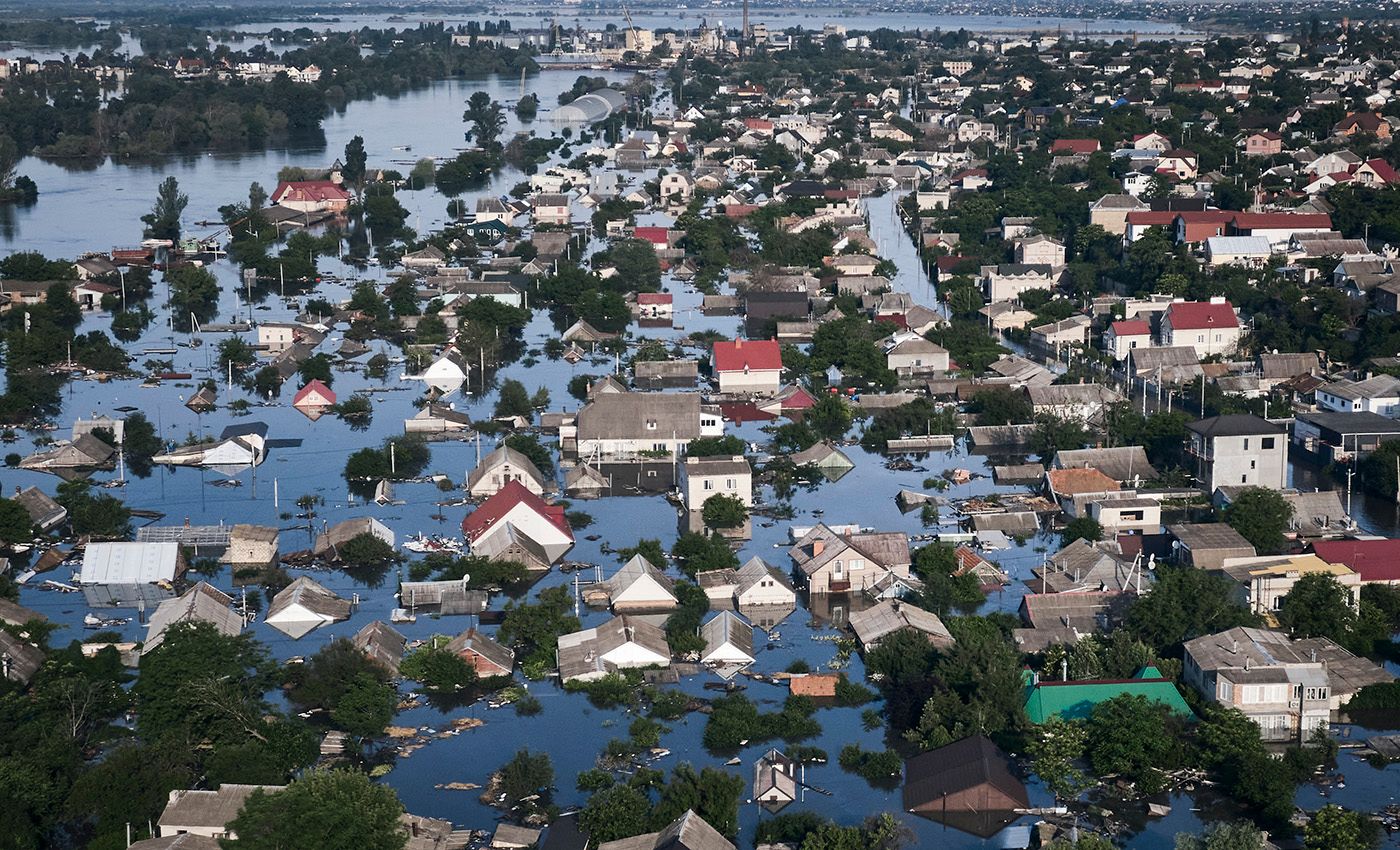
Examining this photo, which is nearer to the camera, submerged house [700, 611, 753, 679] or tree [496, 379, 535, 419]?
submerged house [700, 611, 753, 679]

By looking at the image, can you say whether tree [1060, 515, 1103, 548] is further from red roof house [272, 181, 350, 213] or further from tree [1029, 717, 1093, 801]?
red roof house [272, 181, 350, 213]

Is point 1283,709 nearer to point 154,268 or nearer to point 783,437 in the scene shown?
point 783,437

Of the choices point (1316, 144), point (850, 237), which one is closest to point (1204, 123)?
point (1316, 144)

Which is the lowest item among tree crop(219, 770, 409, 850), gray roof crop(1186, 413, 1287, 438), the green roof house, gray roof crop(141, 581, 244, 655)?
the green roof house

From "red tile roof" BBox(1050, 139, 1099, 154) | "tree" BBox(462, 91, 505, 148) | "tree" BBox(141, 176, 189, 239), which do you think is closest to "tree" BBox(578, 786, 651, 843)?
"tree" BBox(141, 176, 189, 239)

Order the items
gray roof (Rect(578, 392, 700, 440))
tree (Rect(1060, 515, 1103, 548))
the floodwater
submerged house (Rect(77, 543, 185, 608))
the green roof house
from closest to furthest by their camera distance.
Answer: the floodwater → the green roof house → submerged house (Rect(77, 543, 185, 608)) → tree (Rect(1060, 515, 1103, 548)) → gray roof (Rect(578, 392, 700, 440))

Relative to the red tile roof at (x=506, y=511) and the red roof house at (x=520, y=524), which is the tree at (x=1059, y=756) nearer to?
the red roof house at (x=520, y=524)

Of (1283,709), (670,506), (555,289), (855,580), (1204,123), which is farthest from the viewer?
(1204,123)

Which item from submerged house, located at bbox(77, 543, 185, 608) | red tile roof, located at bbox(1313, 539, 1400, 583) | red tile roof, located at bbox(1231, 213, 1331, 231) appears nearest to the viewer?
red tile roof, located at bbox(1313, 539, 1400, 583)
